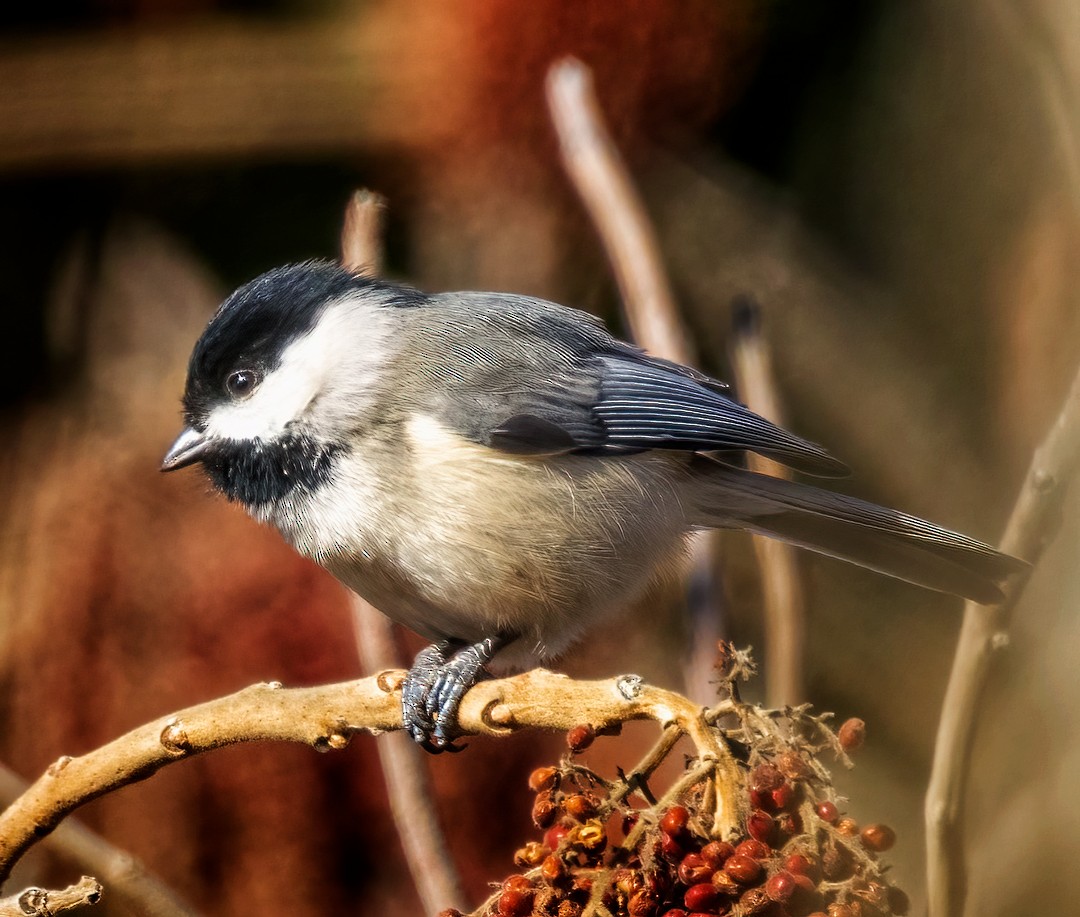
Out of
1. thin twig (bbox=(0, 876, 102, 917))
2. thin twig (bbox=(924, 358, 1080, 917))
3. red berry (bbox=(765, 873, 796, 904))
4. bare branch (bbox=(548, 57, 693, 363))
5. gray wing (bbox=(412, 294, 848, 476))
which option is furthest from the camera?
bare branch (bbox=(548, 57, 693, 363))

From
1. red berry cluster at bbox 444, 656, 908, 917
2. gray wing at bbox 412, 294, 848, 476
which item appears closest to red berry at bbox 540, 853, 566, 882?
red berry cluster at bbox 444, 656, 908, 917

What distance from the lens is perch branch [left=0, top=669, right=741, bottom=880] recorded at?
60 cm

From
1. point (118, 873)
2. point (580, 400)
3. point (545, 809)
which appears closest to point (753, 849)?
point (545, 809)

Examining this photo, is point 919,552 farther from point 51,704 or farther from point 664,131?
point 51,704

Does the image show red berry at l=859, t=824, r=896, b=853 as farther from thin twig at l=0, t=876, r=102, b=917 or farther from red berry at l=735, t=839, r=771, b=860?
thin twig at l=0, t=876, r=102, b=917

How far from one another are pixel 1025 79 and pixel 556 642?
1.98ft

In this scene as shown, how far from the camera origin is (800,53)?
1.00m

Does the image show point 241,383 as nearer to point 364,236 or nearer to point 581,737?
point 364,236

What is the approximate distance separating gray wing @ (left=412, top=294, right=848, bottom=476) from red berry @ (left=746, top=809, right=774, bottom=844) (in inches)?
14.3

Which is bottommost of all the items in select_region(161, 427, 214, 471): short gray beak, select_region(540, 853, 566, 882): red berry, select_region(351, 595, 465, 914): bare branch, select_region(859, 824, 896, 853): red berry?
select_region(351, 595, 465, 914): bare branch

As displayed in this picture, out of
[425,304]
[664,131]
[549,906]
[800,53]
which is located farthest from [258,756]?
[800,53]

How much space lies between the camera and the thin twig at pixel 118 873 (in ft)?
2.70

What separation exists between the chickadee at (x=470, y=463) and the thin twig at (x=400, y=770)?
2.2 inches

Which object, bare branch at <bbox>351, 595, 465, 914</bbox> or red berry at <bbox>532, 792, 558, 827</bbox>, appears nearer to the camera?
red berry at <bbox>532, 792, 558, 827</bbox>
